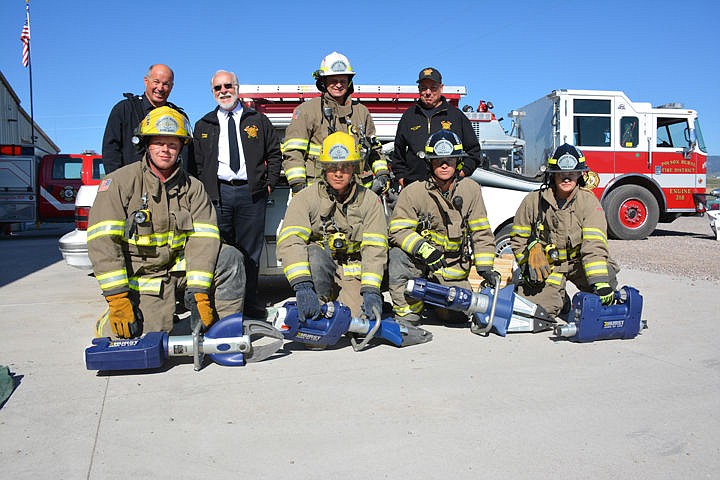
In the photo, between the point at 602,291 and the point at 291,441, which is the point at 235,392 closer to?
the point at 291,441

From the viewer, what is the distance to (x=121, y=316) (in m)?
3.49

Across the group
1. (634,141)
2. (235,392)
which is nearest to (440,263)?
(235,392)

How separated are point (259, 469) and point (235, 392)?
0.91 m

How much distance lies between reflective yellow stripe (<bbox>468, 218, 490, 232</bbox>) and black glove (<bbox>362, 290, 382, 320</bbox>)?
108 centimetres

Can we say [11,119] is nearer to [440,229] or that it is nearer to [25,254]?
[25,254]

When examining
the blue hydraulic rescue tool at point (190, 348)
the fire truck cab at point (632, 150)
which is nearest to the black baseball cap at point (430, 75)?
the blue hydraulic rescue tool at point (190, 348)

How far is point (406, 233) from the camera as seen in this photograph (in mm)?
4516

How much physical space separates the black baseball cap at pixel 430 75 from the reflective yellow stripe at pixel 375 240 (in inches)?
68.6

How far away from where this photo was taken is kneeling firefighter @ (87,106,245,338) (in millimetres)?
3561

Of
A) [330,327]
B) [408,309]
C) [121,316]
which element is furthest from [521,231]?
[121,316]

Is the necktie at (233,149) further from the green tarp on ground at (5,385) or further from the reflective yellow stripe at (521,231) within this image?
the reflective yellow stripe at (521,231)

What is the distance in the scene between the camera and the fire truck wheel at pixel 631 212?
11.5 m

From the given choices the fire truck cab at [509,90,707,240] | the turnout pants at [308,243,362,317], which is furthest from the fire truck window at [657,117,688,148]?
the turnout pants at [308,243,362,317]

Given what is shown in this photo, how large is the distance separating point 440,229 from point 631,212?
857 cm
